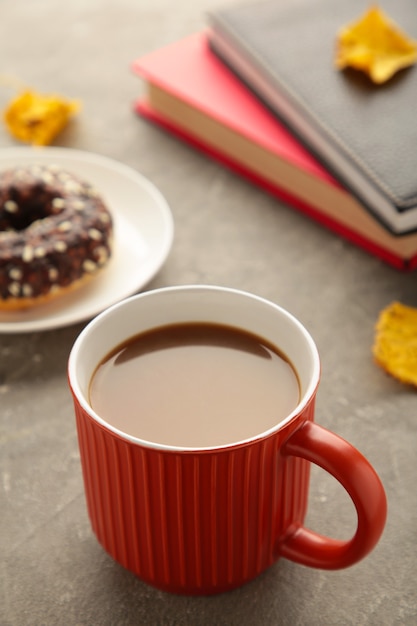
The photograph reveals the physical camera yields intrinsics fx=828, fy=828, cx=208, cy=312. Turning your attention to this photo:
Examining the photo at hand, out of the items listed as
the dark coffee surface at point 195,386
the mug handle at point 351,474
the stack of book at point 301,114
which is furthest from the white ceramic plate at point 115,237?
the mug handle at point 351,474

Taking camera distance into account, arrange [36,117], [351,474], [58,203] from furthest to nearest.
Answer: [36,117] < [58,203] < [351,474]

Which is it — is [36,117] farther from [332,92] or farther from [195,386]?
[195,386]

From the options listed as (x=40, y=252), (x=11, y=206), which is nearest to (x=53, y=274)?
(x=40, y=252)

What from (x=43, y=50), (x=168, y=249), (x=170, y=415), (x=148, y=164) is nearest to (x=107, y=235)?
(x=168, y=249)

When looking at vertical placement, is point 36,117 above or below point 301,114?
below

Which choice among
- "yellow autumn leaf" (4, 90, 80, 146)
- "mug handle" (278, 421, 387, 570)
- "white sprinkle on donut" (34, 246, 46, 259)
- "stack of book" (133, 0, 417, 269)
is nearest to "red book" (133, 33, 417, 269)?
"stack of book" (133, 0, 417, 269)

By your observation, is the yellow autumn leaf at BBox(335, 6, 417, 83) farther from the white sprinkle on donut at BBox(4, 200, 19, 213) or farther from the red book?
the white sprinkle on donut at BBox(4, 200, 19, 213)
